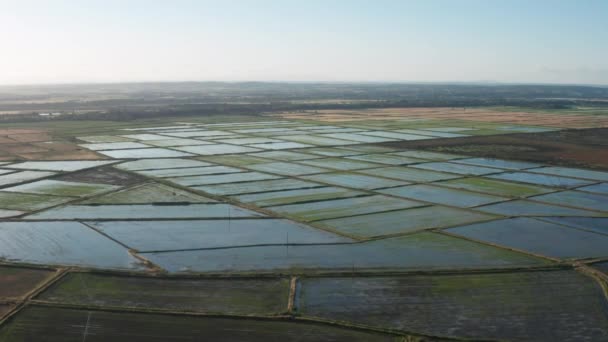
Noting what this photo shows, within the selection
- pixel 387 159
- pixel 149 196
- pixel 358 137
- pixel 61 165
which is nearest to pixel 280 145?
pixel 358 137

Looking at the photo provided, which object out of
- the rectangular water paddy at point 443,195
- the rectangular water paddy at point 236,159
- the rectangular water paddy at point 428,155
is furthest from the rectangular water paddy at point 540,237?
the rectangular water paddy at point 236,159

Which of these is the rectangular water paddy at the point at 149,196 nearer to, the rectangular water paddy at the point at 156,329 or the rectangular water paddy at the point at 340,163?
the rectangular water paddy at the point at 340,163

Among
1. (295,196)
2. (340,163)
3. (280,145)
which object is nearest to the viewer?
(295,196)

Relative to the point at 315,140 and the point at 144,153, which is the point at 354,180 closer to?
the point at 144,153

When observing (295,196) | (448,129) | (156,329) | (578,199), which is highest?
(448,129)

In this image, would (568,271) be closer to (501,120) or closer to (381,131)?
(381,131)

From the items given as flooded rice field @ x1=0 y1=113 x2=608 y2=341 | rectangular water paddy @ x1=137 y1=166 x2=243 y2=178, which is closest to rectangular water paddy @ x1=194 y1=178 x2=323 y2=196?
flooded rice field @ x1=0 y1=113 x2=608 y2=341

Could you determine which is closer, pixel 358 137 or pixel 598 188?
pixel 598 188
